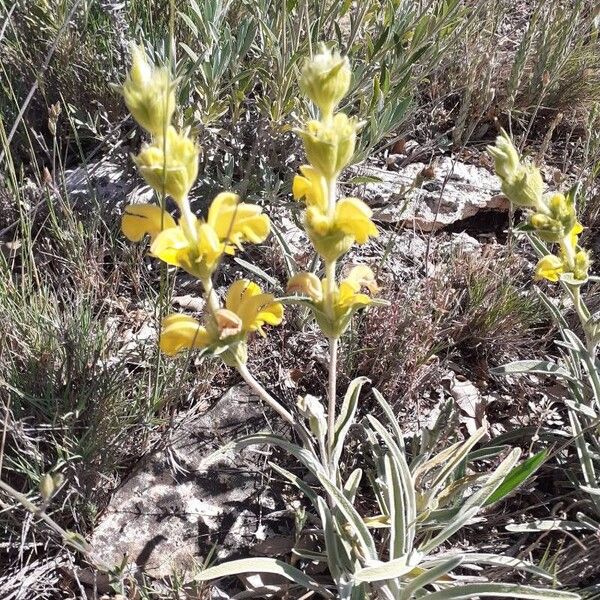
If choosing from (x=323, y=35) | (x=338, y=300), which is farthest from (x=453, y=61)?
(x=338, y=300)

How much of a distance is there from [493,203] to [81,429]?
2.07m

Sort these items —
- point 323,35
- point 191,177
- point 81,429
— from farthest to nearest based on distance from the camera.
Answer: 1. point 323,35
2. point 81,429
3. point 191,177

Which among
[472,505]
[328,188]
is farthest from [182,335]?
[472,505]

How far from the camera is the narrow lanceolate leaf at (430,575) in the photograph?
1.44 metres

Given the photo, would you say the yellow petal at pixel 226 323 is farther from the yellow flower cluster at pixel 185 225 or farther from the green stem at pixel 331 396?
the green stem at pixel 331 396

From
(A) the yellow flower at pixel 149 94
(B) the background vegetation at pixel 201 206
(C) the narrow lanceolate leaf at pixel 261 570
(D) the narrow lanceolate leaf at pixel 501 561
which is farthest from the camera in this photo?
(B) the background vegetation at pixel 201 206

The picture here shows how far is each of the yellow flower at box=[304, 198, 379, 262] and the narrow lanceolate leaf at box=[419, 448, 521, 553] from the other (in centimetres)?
77

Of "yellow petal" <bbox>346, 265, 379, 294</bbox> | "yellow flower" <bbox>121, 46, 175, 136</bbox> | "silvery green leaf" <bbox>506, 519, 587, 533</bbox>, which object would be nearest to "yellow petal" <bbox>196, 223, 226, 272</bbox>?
"yellow flower" <bbox>121, 46, 175, 136</bbox>

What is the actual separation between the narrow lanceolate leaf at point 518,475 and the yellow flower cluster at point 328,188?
0.71 meters

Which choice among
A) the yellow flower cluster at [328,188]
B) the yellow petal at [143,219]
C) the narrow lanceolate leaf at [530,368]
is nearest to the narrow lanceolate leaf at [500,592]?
the narrow lanceolate leaf at [530,368]

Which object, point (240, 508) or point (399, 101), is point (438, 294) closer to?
point (399, 101)

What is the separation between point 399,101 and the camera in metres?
2.36

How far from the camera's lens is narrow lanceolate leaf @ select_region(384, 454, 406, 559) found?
164cm

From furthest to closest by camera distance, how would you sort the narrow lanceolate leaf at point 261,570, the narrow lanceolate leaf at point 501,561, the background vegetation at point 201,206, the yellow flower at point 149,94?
the background vegetation at point 201,206 < the narrow lanceolate leaf at point 501,561 < the narrow lanceolate leaf at point 261,570 < the yellow flower at point 149,94
